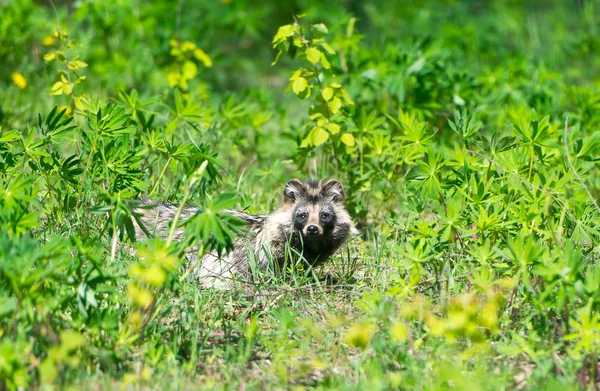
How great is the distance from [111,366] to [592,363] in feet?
7.35

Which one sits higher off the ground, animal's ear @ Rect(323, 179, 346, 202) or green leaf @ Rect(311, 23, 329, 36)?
green leaf @ Rect(311, 23, 329, 36)

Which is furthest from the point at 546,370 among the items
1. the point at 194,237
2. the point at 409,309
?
the point at 194,237

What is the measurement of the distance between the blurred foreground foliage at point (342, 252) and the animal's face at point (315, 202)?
33 centimetres

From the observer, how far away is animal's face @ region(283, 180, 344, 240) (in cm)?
599

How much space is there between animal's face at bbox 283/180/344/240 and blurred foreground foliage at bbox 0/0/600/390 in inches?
13.2

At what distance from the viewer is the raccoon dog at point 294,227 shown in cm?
592

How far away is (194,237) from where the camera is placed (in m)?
4.24

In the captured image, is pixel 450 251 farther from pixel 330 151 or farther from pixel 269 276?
pixel 330 151

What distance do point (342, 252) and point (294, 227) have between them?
40cm

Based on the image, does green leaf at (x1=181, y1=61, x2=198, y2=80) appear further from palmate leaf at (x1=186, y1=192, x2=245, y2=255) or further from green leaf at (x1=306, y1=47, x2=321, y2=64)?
palmate leaf at (x1=186, y1=192, x2=245, y2=255)

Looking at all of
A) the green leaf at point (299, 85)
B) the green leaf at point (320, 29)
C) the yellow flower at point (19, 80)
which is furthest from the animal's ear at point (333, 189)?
the yellow flower at point (19, 80)

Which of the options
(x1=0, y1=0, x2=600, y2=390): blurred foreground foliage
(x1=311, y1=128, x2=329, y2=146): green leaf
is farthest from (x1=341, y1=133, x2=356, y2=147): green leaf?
(x1=311, y1=128, x2=329, y2=146): green leaf

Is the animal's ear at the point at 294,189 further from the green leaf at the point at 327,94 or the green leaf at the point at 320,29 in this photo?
the green leaf at the point at 320,29

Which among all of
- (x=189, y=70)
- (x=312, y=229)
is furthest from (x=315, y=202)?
(x=189, y=70)
